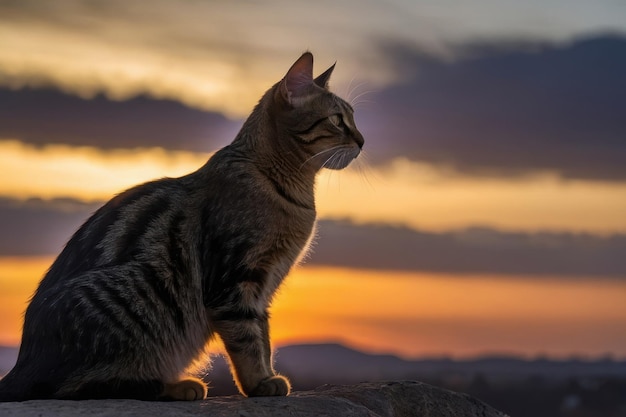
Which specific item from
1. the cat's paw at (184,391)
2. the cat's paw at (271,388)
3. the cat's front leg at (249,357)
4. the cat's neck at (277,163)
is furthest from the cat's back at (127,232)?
the cat's paw at (271,388)

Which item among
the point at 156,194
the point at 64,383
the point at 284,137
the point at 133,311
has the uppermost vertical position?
the point at 284,137

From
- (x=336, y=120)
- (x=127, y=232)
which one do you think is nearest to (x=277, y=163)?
(x=336, y=120)

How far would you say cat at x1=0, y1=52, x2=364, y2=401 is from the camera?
7.06m

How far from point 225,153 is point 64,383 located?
2384 mm

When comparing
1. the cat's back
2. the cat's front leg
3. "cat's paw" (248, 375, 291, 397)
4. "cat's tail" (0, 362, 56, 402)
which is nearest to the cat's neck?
the cat's back

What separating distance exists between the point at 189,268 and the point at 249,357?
857 mm

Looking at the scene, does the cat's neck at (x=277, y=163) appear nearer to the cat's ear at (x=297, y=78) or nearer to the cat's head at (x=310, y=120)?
the cat's head at (x=310, y=120)

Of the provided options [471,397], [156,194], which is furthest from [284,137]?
[471,397]

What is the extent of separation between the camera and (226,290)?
742cm

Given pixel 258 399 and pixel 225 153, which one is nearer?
pixel 258 399

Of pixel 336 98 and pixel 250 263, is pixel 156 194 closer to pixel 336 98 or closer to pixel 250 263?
pixel 250 263

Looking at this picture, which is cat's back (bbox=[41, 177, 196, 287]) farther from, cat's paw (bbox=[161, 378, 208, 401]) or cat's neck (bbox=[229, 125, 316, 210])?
cat's paw (bbox=[161, 378, 208, 401])

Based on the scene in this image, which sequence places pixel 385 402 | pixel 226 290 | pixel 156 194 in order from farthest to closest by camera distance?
pixel 385 402, pixel 156 194, pixel 226 290

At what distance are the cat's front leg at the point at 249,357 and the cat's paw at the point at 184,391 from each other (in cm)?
31
